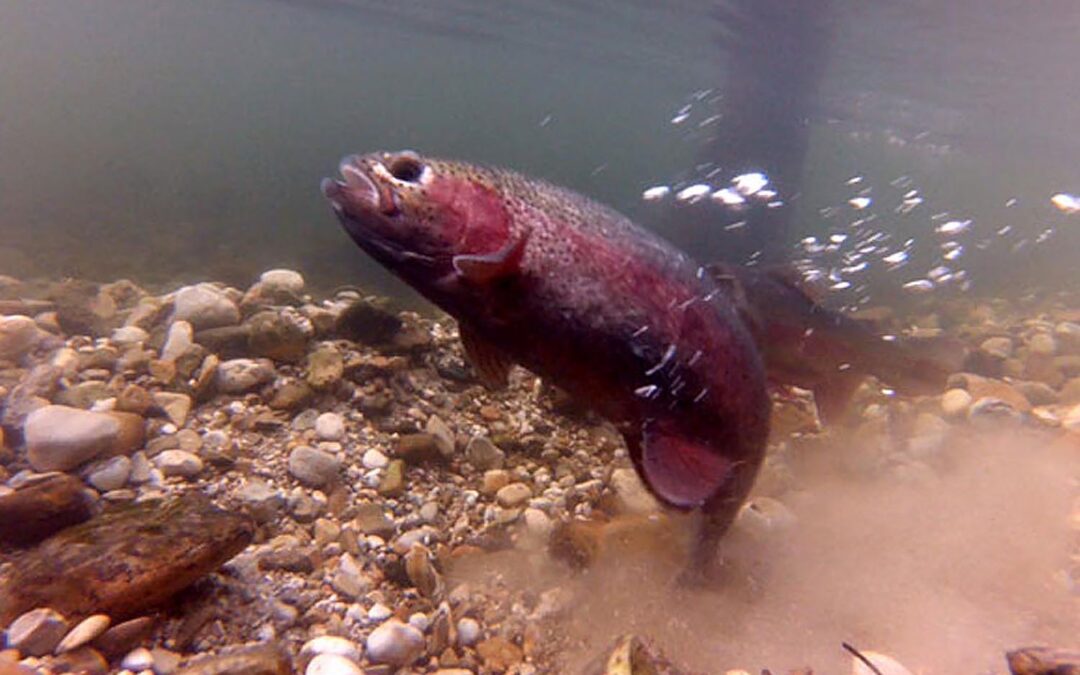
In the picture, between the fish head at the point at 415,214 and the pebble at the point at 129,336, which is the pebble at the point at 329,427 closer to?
the pebble at the point at 129,336

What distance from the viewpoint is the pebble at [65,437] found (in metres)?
3.60

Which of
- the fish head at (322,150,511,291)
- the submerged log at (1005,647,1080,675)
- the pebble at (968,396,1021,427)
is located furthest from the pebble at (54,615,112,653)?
the pebble at (968,396,1021,427)

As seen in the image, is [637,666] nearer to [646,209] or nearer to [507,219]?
[507,219]

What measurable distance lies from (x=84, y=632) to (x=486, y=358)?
1.94 m

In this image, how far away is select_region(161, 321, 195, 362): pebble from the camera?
500 centimetres

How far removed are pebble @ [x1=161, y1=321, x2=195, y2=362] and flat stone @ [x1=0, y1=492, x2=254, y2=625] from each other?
2.08 meters

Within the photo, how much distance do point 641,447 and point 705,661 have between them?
1167mm

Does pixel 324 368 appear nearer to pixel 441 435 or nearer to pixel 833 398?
pixel 441 435

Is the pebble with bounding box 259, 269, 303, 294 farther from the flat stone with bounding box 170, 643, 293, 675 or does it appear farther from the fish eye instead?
the flat stone with bounding box 170, 643, 293, 675

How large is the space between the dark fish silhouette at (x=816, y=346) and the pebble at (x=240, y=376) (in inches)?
148

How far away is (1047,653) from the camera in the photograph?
2.49 m

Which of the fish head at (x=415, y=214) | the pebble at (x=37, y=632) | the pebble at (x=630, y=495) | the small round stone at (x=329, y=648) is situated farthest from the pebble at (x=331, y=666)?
the pebble at (x=630, y=495)

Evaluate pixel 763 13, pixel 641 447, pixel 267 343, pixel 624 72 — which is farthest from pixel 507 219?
pixel 624 72

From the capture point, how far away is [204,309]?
551cm
